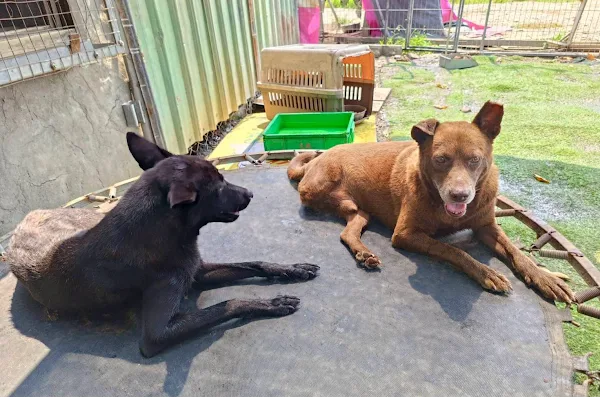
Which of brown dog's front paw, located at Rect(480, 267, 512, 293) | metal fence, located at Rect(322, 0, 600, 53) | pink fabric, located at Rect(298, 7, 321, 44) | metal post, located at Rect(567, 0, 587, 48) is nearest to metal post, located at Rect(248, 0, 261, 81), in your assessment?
pink fabric, located at Rect(298, 7, 321, 44)

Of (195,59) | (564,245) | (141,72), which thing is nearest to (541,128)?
(564,245)

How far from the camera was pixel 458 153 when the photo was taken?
2314 mm

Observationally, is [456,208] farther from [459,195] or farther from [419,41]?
[419,41]

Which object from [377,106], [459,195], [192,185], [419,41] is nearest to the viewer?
[192,185]

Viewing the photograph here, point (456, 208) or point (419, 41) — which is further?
point (419, 41)

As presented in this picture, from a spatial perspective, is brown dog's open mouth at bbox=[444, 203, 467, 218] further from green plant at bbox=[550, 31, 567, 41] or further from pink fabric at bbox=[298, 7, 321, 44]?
green plant at bbox=[550, 31, 567, 41]

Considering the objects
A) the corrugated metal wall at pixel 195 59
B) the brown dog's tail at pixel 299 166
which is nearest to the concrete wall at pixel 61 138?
the corrugated metal wall at pixel 195 59

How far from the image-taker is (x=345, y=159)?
324cm

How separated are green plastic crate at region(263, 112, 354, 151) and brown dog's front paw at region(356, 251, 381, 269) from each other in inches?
90.4

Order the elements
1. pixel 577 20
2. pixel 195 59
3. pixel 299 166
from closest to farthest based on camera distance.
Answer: pixel 299 166 < pixel 195 59 < pixel 577 20

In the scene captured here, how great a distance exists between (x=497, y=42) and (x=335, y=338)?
1211 centimetres

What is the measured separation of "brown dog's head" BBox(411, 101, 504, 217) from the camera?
2.25 metres

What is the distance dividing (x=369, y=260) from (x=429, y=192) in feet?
2.04

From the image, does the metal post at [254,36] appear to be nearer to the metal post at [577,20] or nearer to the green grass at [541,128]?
the green grass at [541,128]
